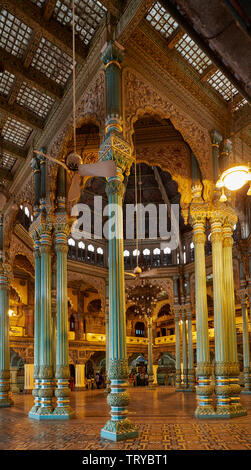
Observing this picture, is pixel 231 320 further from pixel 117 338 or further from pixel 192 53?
pixel 192 53

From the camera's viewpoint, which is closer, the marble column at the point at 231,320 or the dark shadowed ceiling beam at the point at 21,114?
the marble column at the point at 231,320

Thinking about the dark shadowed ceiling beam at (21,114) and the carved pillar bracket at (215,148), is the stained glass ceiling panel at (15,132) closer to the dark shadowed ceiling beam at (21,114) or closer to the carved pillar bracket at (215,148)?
the dark shadowed ceiling beam at (21,114)

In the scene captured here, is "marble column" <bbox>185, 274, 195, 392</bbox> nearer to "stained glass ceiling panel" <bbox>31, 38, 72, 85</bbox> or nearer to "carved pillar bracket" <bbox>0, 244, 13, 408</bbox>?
"carved pillar bracket" <bbox>0, 244, 13, 408</bbox>

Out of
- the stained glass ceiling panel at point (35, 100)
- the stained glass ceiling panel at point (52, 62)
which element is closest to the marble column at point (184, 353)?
the stained glass ceiling panel at point (35, 100)

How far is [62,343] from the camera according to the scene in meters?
9.77

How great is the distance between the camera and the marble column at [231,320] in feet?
29.1

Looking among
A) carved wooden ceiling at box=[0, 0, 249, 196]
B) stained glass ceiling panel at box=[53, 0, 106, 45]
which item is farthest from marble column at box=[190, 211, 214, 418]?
stained glass ceiling panel at box=[53, 0, 106, 45]

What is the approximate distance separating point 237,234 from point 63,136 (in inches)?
429

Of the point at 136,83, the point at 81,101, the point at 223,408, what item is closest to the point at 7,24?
the point at 81,101

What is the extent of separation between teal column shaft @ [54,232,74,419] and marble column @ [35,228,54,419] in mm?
197

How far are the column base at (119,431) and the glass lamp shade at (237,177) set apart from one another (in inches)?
155

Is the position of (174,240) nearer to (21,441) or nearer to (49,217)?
(49,217)

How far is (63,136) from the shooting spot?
10156 mm

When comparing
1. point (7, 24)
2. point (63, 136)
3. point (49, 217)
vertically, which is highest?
point (7, 24)
